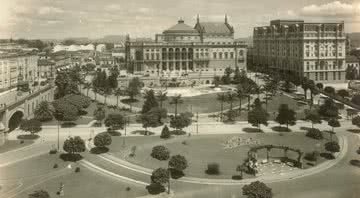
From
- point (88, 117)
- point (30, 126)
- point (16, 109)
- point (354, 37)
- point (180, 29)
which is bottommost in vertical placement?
point (88, 117)

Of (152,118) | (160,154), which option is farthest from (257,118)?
(160,154)

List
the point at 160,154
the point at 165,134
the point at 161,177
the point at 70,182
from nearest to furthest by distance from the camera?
the point at 161,177 → the point at 70,182 → the point at 160,154 → the point at 165,134

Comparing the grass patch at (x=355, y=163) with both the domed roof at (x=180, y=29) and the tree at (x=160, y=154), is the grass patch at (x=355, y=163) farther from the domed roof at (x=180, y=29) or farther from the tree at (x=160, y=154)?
the domed roof at (x=180, y=29)

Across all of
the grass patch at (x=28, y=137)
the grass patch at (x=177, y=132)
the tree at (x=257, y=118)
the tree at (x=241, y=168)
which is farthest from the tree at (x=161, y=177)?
the grass patch at (x=28, y=137)

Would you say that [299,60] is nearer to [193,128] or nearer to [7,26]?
[193,128]

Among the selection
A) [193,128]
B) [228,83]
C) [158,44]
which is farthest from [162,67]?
[193,128]

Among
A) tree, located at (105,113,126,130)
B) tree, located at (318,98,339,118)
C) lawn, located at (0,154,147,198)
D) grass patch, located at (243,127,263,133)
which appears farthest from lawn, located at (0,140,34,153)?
tree, located at (318,98,339,118)

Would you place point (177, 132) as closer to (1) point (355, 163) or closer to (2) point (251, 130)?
(2) point (251, 130)

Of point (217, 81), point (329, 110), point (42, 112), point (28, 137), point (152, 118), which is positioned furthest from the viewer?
point (217, 81)
